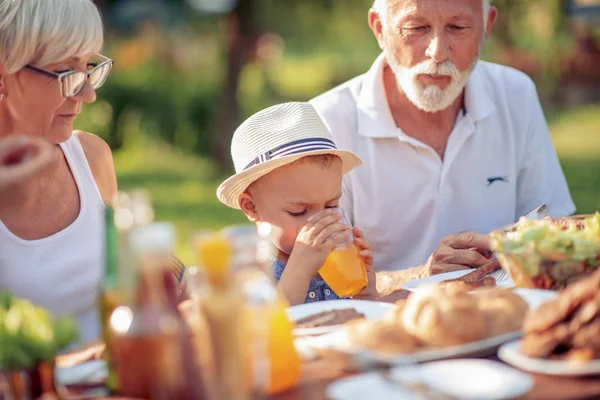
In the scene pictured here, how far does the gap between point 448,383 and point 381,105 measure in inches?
92.8

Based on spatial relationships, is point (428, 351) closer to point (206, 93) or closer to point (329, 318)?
point (329, 318)

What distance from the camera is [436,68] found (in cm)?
357

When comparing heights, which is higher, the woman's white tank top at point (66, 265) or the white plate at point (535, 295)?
the woman's white tank top at point (66, 265)

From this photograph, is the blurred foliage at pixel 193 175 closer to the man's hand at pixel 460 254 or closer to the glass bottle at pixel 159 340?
the man's hand at pixel 460 254

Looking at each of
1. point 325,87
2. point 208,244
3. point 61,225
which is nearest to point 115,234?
point 208,244

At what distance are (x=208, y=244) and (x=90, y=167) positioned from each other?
68.8 inches

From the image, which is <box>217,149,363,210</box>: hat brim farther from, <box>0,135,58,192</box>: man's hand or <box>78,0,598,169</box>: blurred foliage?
<box>78,0,598,169</box>: blurred foliage

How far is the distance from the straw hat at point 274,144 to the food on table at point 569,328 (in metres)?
1.23

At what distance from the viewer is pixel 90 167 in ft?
10.5

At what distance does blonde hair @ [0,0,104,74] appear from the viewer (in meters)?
2.76

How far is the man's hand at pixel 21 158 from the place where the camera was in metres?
2.04

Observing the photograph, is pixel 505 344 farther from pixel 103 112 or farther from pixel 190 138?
pixel 190 138

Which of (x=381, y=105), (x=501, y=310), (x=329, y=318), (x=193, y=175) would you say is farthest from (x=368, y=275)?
(x=193, y=175)

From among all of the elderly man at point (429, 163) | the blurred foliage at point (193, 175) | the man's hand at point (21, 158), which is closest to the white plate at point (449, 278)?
the elderly man at point (429, 163)
